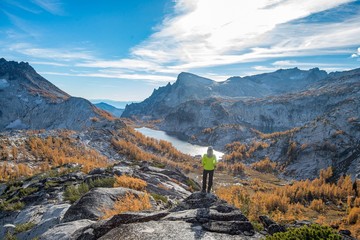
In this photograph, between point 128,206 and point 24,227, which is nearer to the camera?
point 128,206

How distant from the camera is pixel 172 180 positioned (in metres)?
38.9

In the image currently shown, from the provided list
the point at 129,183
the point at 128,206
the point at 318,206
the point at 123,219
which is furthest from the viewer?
the point at 318,206

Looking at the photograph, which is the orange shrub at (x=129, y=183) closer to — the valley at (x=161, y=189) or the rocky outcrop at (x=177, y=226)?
the valley at (x=161, y=189)

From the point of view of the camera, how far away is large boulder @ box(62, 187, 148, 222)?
18.0 metres

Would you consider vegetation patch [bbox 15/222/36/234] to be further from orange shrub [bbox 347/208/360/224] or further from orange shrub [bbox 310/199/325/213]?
orange shrub [bbox 310/199/325/213]

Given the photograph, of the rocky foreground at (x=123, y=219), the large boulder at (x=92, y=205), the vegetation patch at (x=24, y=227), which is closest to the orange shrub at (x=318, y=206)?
the rocky foreground at (x=123, y=219)

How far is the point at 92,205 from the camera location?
1870 cm

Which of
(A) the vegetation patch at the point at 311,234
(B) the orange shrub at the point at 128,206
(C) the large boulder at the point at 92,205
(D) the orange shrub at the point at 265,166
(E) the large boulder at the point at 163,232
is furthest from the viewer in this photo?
(D) the orange shrub at the point at 265,166

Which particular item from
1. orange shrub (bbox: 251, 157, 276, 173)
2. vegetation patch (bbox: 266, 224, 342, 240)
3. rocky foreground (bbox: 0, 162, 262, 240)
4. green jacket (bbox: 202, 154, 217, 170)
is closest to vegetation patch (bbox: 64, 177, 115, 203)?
rocky foreground (bbox: 0, 162, 262, 240)

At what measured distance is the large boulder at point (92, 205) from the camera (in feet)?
58.9

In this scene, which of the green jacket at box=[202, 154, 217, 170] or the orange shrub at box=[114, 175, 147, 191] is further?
the orange shrub at box=[114, 175, 147, 191]

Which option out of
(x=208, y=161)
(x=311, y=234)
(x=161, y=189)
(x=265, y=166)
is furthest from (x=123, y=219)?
(x=265, y=166)

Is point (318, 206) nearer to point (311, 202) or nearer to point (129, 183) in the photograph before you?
point (311, 202)

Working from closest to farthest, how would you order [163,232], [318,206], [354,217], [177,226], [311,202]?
1. [163,232]
2. [177,226]
3. [354,217]
4. [318,206]
5. [311,202]
